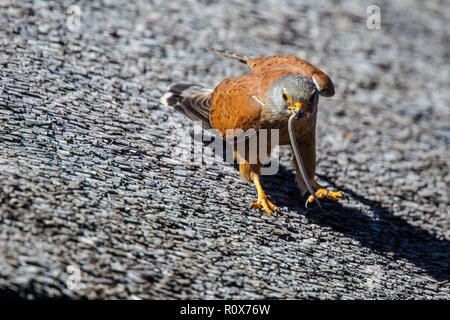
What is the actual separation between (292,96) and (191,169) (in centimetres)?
96

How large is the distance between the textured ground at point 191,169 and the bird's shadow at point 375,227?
17 millimetres

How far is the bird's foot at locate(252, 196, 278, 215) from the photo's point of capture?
3549 mm

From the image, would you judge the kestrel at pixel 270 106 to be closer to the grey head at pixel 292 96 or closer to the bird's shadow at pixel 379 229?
the grey head at pixel 292 96

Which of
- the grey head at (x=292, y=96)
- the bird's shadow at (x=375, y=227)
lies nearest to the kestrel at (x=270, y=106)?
the grey head at (x=292, y=96)

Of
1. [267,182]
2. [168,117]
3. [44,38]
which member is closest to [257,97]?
[267,182]

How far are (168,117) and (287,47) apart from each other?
225 centimetres

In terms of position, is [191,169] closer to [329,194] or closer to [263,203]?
[263,203]

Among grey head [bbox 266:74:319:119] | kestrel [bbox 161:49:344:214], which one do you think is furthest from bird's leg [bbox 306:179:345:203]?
grey head [bbox 266:74:319:119]

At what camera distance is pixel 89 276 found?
2.43 metres

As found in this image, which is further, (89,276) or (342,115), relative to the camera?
(342,115)

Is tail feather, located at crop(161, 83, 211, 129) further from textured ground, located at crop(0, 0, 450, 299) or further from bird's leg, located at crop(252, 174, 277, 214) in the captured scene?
bird's leg, located at crop(252, 174, 277, 214)

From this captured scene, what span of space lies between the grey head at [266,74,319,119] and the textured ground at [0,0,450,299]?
0.72 meters

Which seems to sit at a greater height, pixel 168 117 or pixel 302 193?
pixel 168 117
